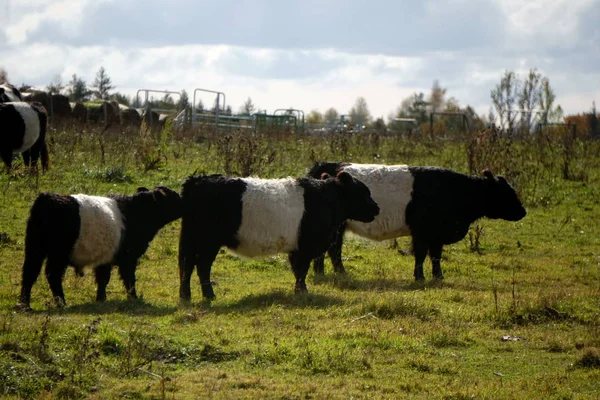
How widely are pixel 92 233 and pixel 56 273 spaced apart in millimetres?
675

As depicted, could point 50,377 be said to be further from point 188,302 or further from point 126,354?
point 188,302

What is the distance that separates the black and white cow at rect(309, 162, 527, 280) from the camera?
14.6 m

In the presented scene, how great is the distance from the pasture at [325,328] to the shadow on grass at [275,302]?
3 centimetres

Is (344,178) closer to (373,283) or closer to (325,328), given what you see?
(373,283)

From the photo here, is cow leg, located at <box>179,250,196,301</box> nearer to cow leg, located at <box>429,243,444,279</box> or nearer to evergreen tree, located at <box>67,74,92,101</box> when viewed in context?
cow leg, located at <box>429,243,444,279</box>

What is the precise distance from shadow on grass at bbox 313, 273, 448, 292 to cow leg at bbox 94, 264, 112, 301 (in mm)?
3281

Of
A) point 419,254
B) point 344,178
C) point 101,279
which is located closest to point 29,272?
point 101,279

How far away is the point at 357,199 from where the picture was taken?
44.3 ft

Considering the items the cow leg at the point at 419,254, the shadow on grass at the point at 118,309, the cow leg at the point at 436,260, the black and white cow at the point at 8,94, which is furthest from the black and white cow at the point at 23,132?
the shadow on grass at the point at 118,309

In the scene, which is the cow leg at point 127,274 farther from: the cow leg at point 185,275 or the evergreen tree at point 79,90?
the evergreen tree at point 79,90

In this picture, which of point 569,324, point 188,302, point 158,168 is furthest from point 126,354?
point 158,168

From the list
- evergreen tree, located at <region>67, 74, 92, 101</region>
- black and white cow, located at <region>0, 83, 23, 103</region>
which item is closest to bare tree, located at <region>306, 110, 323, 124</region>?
evergreen tree, located at <region>67, 74, 92, 101</region>

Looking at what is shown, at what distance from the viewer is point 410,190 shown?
14703mm

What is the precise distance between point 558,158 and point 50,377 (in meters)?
24.9
